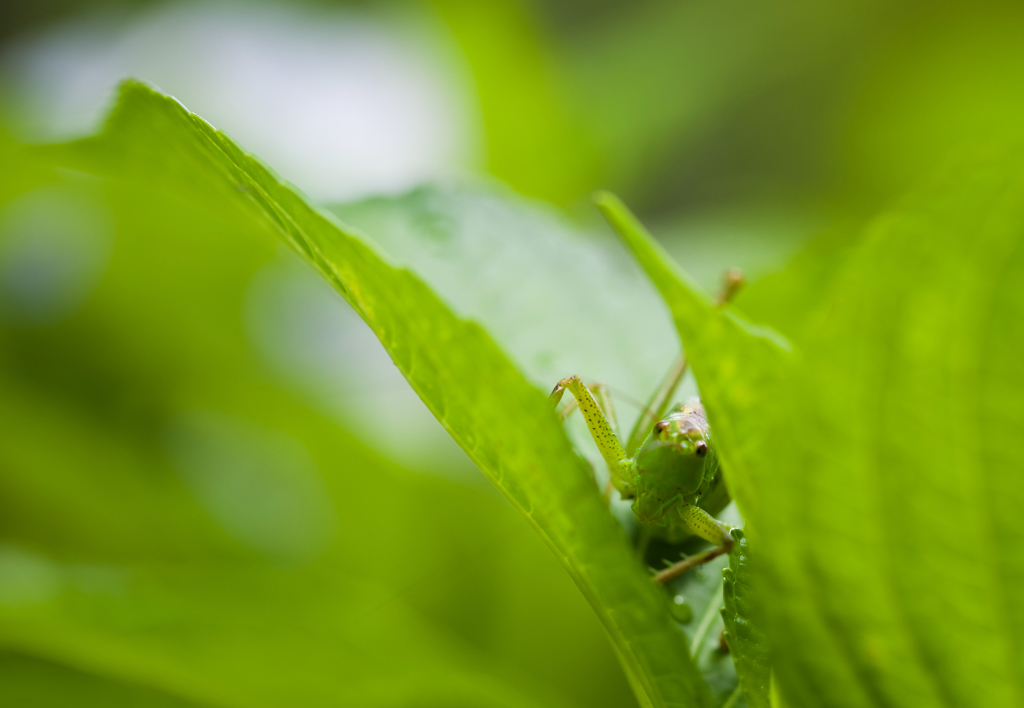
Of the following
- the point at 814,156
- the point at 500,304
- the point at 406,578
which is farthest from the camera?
the point at 814,156

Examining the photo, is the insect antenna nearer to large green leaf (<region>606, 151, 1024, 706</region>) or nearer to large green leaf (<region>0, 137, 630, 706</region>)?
large green leaf (<region>0, 137, 630, 706</region>)

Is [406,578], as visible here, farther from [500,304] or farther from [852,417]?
[852,417]

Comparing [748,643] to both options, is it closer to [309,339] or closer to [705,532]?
[705,532]

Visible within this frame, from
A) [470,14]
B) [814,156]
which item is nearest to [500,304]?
[470,14]

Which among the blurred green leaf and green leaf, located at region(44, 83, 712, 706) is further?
the blurred green leaf

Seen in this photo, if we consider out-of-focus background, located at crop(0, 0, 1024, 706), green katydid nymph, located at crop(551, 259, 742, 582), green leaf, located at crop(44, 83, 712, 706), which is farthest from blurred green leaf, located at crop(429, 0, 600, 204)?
green leaf, located at crop(44, 83, 712, 706)

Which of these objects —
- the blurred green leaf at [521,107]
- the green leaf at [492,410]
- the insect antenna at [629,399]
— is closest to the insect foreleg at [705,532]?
the insect antenna at [629,399]

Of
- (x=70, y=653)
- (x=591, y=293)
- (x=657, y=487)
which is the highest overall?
(x=591, y=293)
